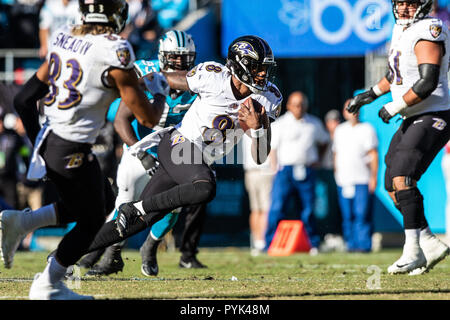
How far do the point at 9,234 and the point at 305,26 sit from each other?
863cm

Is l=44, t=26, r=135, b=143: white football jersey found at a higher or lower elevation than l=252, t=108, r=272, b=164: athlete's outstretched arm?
higher

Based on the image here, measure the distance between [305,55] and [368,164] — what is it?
239 cm

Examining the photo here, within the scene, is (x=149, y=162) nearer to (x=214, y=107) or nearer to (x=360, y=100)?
(x=214, y=107)

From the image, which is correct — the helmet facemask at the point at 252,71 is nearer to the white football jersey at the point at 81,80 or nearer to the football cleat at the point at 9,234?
the white football jersey at the point at 81,80

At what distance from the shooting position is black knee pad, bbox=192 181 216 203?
5703 millimetres

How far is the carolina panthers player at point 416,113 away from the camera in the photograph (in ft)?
21.3

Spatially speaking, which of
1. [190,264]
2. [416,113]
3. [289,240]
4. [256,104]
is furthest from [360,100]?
[289,240]

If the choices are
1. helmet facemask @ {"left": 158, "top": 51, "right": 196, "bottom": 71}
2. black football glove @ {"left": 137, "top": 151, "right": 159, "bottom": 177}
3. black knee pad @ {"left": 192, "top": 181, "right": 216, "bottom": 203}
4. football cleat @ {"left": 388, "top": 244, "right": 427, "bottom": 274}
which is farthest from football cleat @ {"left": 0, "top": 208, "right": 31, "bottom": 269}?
football cleat @ {"left": 388, "top": 244, "right": 427, "bottom": 274}

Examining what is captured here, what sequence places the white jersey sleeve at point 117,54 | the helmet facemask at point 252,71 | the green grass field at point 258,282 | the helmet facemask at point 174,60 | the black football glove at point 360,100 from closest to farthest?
1. the white jersey sleeve at point 117,54
2. the green grass field at point 258,282
3. the helmet facemask at point 252,71
4. the black football glove at point 360,100
5. the helmet facemask at point 174,60

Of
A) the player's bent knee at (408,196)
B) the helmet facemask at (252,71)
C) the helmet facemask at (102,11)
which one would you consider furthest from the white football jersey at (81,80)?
the player's bent knee at (408,196)

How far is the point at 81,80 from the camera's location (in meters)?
4.93

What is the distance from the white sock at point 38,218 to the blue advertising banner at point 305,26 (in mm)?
8091

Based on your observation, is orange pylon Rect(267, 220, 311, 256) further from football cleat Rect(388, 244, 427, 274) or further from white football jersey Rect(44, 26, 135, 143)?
white football jersey Rect(44, 26, 135, 143)
